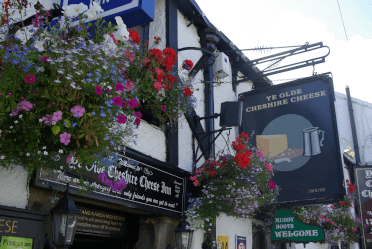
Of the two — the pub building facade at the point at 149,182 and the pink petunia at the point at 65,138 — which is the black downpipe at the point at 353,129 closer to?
the pub building facade at the point at 149,182

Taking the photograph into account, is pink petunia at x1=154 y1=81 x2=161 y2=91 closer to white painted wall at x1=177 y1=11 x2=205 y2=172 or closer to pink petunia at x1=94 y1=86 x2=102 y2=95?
white painted wall at x1=177 y1=11 x2=205 y2=172

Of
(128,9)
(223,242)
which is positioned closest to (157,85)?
(128,9)

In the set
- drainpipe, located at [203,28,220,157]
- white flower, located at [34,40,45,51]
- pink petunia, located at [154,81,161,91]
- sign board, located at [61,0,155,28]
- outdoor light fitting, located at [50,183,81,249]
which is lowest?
outdoor light fitting, located at [50,183,81,249]

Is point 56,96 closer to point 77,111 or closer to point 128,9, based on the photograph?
A: point 77,111

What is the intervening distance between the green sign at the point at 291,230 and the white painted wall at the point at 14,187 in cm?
444

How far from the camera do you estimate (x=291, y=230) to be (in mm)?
5887

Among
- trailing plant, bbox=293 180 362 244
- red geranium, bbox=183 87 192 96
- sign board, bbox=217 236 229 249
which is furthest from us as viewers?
trailing plant, bbox=293 180 362 244

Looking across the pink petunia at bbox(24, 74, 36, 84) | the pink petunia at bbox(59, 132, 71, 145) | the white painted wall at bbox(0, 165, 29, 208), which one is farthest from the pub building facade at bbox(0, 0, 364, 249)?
the pink petunia at bbox(24, 74, 36, 84)

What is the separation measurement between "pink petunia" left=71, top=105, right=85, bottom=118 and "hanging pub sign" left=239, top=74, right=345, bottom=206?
13.5 ft

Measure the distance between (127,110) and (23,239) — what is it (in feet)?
4.50

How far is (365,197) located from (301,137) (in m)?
5.07

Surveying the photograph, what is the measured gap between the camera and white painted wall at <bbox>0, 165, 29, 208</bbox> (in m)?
2.86

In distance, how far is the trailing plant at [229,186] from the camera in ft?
15.5

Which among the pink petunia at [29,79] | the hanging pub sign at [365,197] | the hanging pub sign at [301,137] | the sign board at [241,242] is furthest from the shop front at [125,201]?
the hanging pub sign at [365,197]
